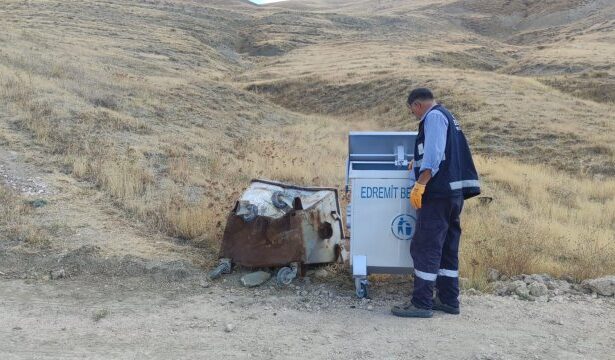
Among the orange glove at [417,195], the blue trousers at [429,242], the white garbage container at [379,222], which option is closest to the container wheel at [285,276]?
the white garbage container at [379,222]

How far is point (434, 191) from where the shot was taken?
4.71 metres

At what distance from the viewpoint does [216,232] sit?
6.65m

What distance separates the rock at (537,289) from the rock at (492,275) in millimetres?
414

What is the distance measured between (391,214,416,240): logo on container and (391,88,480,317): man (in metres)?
0.23

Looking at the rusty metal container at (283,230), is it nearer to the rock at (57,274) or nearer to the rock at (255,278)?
the rock at (255,278)

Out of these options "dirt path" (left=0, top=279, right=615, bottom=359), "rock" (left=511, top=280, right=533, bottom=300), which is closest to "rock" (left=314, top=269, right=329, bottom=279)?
"dirt path" (left=0, top=279, right=615, bottom=359)

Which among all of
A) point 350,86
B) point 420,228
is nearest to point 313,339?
point 420,228

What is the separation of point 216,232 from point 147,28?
43.4 metres

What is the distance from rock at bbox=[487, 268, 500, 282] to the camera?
227 inches

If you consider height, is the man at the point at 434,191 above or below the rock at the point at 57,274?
above

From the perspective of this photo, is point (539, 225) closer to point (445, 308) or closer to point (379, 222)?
point (445, 308)

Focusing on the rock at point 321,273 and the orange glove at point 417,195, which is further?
the rock at point 321,273

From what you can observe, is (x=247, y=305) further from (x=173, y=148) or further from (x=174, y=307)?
(x=173, y=148)

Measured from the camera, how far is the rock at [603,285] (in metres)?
5.41
